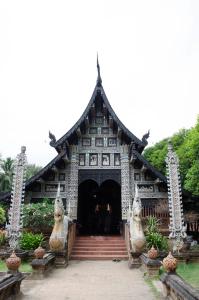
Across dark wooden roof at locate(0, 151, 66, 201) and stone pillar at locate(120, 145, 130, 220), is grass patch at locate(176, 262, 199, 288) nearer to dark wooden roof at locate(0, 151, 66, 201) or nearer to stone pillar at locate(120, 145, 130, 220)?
stone pillar at locate(120, 145, 130, 220)

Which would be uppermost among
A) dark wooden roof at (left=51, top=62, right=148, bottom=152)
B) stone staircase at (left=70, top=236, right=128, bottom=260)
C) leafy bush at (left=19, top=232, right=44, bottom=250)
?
dark wooden roof at (left=51, top=62, right=148, bottom=152)

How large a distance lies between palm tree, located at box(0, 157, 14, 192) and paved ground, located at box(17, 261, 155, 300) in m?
26.4

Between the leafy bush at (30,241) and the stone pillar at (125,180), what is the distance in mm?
4761

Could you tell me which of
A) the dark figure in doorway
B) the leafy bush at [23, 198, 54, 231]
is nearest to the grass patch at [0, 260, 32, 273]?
the leafy bush at [23, 198, 54, 231]

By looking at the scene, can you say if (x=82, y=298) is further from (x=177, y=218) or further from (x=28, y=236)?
(x=177, y=218)

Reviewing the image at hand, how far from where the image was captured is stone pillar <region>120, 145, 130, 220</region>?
14.7 meters

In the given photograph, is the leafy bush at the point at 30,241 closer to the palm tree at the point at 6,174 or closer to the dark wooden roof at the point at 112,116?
the dark wooden roof at the point at 112,116

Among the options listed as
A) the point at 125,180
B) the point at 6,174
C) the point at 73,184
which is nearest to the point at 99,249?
the point at 73,184

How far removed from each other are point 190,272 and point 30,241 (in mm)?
5780

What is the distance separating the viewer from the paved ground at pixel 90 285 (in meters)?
6.14

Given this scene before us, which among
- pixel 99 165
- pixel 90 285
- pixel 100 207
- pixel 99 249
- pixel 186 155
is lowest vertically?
pixel 90 285

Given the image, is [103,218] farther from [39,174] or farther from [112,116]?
[112,116]

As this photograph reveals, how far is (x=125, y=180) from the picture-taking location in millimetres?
15125

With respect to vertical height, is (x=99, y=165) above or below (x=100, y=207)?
above
